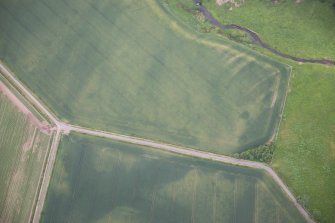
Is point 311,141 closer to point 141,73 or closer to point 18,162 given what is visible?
point 141,73

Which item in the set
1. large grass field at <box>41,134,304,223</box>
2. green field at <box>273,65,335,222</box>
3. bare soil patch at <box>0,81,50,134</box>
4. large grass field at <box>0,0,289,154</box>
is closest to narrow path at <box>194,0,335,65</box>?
green field at <box>273,65,335,222</box>

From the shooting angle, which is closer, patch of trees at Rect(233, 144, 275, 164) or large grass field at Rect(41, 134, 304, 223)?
→ large grass field at Rect(41, 134, 304, 223)

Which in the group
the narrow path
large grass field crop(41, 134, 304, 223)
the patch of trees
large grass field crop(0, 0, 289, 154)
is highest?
the narrow path

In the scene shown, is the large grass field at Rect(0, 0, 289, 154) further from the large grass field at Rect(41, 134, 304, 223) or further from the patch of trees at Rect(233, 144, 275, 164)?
the large grass field at Rect(41, 134, 304, 223)

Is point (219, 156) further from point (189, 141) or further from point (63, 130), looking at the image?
point (63, 130)

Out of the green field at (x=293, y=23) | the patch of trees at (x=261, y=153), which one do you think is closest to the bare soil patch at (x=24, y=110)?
the patch of trees at (x=261, y=153)
